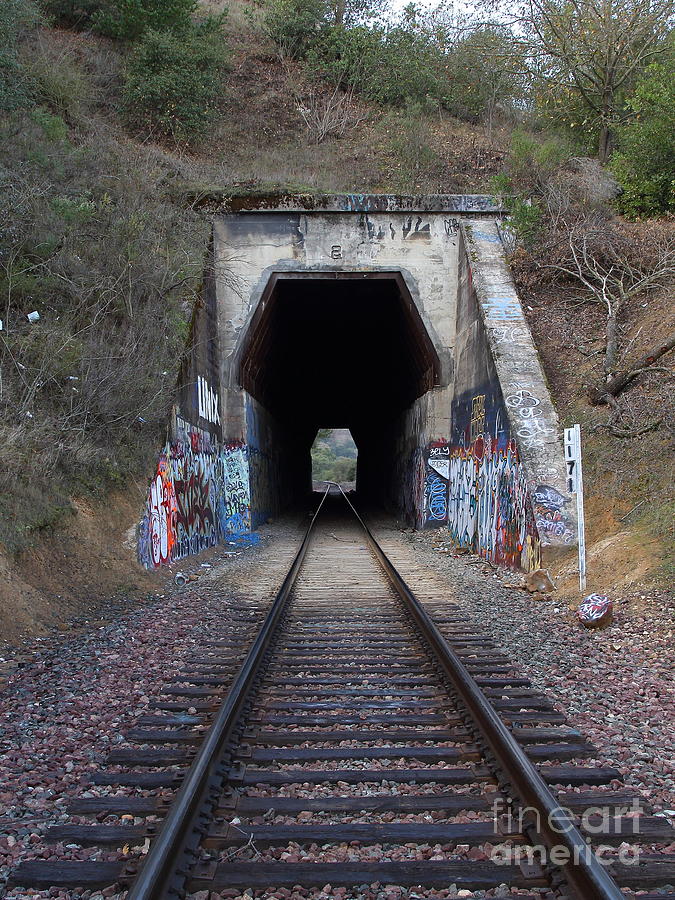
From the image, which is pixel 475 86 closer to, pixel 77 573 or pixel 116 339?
pixel 116 339

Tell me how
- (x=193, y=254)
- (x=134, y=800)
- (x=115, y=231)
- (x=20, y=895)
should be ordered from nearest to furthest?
(x=20, y=895)
(x=134, y=800)
(x=115, y=231)
(x=193, y=254)

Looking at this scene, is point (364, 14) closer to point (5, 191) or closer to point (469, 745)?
point (5, 191)

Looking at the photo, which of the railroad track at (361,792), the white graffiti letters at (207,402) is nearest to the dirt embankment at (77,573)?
the railroad track at (361,792)

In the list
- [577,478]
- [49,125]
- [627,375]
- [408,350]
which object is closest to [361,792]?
[577,478]

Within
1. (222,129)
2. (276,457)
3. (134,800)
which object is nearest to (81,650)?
(134,800)

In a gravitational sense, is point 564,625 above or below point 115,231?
below

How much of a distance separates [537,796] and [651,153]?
15.6m

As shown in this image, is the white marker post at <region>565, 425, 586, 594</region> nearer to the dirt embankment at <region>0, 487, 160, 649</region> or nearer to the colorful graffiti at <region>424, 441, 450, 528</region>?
the dirt embankment at <region>0, 487, 160, 649</region>

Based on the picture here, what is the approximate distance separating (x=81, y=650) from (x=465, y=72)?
24.6 metres

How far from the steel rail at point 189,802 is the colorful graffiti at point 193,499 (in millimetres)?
5006

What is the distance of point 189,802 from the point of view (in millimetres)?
2992

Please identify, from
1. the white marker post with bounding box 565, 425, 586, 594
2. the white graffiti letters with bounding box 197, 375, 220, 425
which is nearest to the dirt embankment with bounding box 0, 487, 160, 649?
the white graffiti letters with bounding box 197, 375, 220, 425

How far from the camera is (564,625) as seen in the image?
6.87m

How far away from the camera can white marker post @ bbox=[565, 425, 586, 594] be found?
7.45 m
